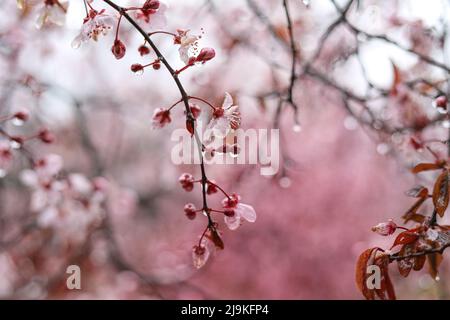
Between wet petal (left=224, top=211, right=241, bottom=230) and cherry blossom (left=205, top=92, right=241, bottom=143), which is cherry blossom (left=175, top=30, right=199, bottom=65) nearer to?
cherry blossom (left=205, top=92, right=241, bottom=143)

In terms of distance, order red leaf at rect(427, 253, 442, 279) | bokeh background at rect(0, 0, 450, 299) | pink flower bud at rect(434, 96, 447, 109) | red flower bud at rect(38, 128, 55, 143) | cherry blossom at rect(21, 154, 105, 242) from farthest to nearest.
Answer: bokeh background at rect(0, 0, 450, 299) → cherry blossom at rect(21, 154, 105, 242) → red flower bud at rect(38, 128, 55, 143) → pink flower bud at rect(434, 96, 447, 109) → red leaf at rect(427, 253, 442, 279)

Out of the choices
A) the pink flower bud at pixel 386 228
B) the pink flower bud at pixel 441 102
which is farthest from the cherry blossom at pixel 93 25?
the pink flower bud at pixel 441 102

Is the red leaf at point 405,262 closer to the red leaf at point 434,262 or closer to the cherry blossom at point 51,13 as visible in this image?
the red leaf at point 434,262

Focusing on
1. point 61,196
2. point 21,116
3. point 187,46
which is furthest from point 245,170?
point 187,46

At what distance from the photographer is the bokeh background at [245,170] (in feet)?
5.70

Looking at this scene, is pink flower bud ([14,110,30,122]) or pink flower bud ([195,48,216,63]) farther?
pink flower bud ([14,110,30,122])

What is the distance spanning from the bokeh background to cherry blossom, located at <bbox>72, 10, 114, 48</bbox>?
0.60m

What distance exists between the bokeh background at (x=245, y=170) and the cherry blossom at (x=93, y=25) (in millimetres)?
603

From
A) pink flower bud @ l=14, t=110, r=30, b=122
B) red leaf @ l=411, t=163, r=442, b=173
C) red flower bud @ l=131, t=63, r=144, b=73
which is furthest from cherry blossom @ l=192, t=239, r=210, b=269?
pink flower bud @ l=14, t=110, r=30, b=122

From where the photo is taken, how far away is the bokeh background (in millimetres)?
1737

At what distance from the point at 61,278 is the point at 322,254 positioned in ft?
5.22

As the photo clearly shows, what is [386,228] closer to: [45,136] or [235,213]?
[235,213]

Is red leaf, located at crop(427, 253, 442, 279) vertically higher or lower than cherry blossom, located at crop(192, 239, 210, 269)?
lower

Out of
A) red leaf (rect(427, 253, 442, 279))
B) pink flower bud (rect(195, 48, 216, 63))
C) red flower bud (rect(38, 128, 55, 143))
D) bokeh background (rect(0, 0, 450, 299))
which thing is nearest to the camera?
pink flower bud (rect(195, 48, 216, 63))
